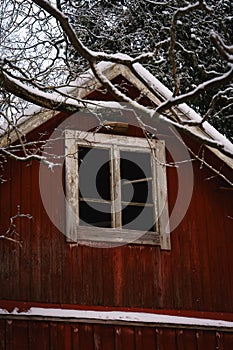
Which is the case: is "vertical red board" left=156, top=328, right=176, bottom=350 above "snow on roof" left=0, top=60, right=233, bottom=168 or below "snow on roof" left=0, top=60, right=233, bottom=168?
below

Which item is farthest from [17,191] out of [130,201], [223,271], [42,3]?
[42,3]

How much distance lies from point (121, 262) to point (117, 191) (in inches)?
36.1

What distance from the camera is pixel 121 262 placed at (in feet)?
31.2

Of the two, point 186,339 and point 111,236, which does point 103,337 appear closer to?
point 186,339

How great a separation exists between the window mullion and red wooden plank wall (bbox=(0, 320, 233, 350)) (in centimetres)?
135

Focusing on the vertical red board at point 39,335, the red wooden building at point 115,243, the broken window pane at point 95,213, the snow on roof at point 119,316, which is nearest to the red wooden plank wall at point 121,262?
the red wooden building at point 115,243

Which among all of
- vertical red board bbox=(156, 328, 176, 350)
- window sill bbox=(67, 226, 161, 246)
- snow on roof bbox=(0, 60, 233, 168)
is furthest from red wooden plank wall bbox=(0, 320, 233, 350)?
snow on roof bbox=(0, 60, 233, 168)

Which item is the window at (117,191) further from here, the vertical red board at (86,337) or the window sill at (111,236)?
the vertical red board at (86,337)

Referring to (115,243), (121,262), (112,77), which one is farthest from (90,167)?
(121,262)

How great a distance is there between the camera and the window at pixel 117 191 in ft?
31.3

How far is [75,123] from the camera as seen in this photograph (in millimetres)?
9875

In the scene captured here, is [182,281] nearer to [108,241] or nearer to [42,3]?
[108,241]

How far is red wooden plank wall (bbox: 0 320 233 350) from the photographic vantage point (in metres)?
8.68

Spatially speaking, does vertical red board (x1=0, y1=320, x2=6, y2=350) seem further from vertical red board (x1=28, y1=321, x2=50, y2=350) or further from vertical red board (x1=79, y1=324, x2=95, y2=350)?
vertical red board (x1=79, y1=324, x2=95, y2=350)
